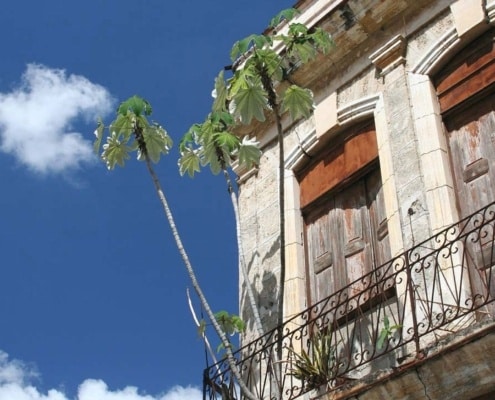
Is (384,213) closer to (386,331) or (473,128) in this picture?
(473,128)

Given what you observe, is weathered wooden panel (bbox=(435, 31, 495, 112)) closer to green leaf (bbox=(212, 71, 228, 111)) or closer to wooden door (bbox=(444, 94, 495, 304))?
wooden door (bbox=(444, 94, 495, 304))

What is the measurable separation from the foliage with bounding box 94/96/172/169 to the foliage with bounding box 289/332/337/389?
2.34m

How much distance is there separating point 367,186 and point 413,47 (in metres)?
1.44

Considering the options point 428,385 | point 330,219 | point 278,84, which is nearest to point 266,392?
point 330,219

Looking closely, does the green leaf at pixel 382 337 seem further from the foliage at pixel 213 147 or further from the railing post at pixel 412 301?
the foliage at pixel 213 147

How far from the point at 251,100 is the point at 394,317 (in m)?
2.29

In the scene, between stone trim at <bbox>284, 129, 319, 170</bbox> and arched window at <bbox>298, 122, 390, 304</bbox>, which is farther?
stone trim at <bbox>284, 129, 319, 170</bbox>

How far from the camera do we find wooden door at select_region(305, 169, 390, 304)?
9.11 metres

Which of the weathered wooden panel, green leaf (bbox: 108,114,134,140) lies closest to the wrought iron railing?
the weathered wooden panel

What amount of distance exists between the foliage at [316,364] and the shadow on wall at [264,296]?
1.16m

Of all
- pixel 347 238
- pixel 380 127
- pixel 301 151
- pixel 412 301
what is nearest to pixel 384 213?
pixel 347 238

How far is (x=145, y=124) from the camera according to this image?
9.05 meters

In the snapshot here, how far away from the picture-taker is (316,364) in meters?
8.25

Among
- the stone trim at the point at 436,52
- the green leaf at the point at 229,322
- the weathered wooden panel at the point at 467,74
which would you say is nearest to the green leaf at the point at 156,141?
the green leaf at the point at 229,322
